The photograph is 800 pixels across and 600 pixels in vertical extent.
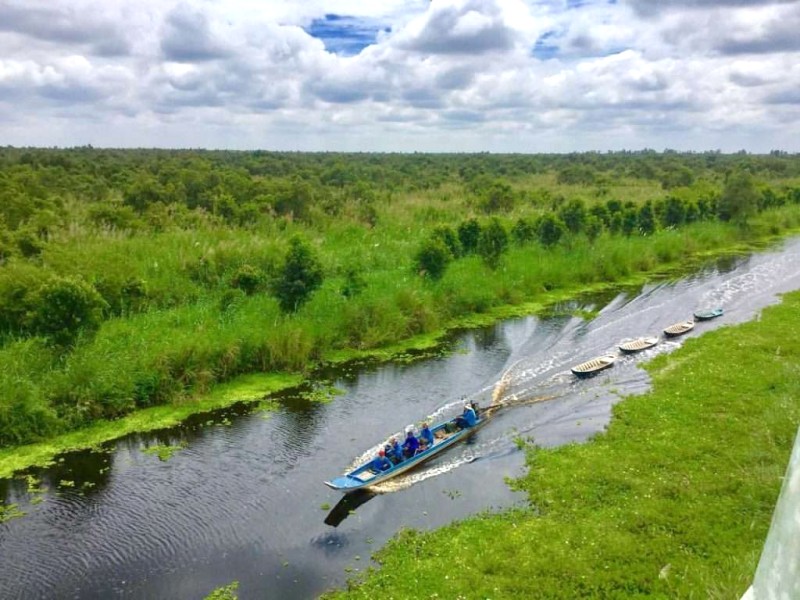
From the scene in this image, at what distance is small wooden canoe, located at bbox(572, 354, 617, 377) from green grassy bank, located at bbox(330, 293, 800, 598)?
398cm

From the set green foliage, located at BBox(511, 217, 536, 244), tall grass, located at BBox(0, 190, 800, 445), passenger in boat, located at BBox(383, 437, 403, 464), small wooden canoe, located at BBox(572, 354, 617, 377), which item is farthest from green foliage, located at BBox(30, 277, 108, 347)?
green foliage, located at BBox(511, 217, 536, 244)

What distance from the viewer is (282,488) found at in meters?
17.8

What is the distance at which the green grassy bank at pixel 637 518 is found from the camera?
1254 cm

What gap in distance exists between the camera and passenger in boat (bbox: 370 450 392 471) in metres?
17.9

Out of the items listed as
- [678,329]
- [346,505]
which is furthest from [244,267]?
[678,329]

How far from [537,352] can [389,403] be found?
8.58 metres

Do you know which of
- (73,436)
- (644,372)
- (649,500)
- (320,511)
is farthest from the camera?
(644,372)

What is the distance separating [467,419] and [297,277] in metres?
10.4

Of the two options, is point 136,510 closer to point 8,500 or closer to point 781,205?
point 8,500

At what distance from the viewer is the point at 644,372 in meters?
25.5

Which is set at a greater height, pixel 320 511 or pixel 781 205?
pixel 781 205

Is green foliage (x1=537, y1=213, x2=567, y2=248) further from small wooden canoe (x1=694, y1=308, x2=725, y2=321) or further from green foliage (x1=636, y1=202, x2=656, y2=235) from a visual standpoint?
small wooden canoe (x1=694, y1=308, x2=725, y2=321)

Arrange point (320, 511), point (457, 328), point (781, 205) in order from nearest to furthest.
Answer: point (320, 511), point (457, 328), point (781, 205)

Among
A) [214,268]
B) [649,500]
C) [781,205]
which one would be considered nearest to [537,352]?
[649,500]
